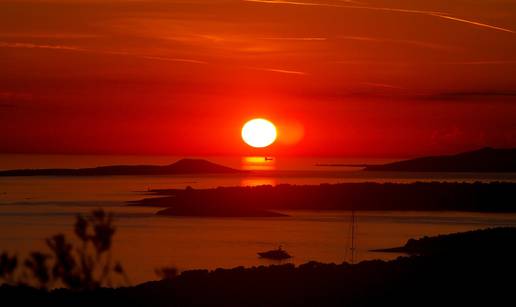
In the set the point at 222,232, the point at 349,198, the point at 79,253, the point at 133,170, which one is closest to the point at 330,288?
the point at 79,253

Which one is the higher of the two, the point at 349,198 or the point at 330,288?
the point at 349,198

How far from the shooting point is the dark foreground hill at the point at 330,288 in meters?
17.4

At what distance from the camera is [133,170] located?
186 meters

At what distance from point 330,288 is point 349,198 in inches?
2571

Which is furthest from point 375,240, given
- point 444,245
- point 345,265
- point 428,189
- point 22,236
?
point 428,189

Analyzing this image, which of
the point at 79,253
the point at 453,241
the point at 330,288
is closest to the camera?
the point at 79,253

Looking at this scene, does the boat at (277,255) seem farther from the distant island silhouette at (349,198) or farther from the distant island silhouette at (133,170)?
the distant island silhouette at (133,170)

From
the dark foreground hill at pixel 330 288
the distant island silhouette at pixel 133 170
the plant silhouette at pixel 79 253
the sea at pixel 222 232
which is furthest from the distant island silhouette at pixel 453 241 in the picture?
the distant island silhouette at pixel 133 170

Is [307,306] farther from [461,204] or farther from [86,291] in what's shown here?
[461,204]

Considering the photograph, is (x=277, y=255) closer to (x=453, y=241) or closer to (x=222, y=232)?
(x=453, y=241)

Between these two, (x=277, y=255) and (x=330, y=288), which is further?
(x=277, y=255)

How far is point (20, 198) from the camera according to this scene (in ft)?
285

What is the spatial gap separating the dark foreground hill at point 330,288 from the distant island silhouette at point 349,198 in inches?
2028

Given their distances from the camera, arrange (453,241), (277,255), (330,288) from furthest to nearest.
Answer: (277,255) < (453,241) < (330,288)
